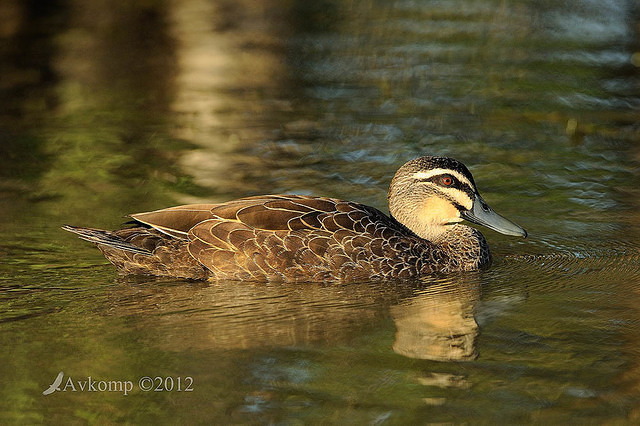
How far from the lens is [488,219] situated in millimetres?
9305

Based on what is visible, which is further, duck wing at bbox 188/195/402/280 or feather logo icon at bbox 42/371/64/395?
duck wing at bbox 188/195/402/280

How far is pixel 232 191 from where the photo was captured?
10750 millimetres

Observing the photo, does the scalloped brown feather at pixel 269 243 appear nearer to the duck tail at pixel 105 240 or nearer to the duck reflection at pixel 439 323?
the duck tail at pixel 105 240

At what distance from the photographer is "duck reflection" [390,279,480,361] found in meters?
7.33

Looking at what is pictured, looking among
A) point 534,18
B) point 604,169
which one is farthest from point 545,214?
point 534,18

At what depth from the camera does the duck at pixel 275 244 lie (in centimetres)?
869

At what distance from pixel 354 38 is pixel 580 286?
1044 centimetres

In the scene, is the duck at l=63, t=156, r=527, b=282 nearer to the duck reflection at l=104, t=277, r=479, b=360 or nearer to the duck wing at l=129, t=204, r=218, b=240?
the duck wing at l=129, t=204, r=218, b=240

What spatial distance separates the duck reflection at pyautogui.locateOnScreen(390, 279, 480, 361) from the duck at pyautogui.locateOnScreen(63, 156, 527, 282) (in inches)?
16.5

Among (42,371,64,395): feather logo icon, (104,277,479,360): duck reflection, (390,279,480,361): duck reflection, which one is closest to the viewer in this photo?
(42,371,64,395): feather logo icon

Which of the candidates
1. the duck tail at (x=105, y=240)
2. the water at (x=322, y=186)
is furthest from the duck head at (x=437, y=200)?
the duck tail at (x=105, y=240)

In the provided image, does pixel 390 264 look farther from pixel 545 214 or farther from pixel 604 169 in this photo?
pixel 604 169

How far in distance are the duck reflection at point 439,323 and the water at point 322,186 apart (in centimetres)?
2

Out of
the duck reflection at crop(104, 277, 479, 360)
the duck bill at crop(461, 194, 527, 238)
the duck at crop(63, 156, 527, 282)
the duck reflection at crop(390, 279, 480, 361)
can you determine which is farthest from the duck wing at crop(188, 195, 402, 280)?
the duck bill at crop(461, 194, 527, 238)
